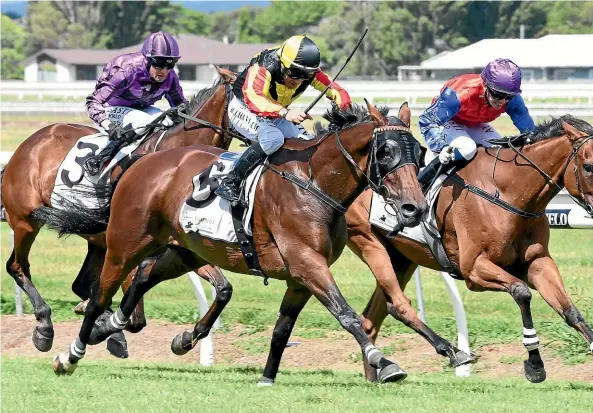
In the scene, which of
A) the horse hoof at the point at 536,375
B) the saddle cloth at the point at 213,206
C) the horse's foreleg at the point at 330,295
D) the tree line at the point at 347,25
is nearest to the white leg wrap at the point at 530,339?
Answer: the horse hoof at the point at 536,375

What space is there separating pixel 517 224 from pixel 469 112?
0.97 m

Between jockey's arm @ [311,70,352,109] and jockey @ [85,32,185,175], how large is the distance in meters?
1.88

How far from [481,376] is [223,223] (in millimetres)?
2560

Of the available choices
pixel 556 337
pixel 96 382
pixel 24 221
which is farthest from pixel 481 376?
pixel 24 221

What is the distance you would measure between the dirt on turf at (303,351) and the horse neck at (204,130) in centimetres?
182

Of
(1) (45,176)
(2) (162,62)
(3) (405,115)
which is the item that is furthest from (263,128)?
(1) (45,176)

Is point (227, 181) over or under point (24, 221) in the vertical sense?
over

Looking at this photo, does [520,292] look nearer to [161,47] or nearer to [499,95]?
[499,95]

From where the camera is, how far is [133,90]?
934 centimetres

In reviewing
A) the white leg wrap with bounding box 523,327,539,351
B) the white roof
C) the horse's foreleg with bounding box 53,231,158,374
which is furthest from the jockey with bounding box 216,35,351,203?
the white roof

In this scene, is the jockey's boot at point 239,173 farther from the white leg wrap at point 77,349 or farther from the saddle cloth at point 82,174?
the saddle cloth at point 82,174

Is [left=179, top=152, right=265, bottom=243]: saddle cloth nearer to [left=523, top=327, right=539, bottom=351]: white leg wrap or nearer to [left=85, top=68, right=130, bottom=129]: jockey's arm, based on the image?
[left=523, top=327, right=539, bottom=351]: white leg wrap

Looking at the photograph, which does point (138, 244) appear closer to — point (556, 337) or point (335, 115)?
point (335, 115)

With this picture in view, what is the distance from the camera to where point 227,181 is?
7.16 meters
